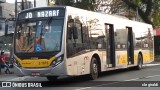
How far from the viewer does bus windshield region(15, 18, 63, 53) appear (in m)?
14.9

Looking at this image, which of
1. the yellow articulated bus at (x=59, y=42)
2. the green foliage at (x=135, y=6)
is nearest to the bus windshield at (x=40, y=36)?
the yellow articulated bus at (x=59, y=42)

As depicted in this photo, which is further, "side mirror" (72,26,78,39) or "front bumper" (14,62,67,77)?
"side mirror" (72,26,78,39)

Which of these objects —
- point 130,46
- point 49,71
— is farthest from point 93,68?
point 130,46

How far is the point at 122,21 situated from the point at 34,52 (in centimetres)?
819

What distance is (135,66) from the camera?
80.1 ft

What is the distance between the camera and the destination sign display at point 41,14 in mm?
15250

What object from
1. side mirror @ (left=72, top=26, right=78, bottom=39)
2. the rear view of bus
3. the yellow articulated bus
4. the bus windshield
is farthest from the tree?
the bus windshield

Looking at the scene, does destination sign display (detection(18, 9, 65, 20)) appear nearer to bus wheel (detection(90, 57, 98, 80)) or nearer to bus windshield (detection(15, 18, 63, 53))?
bus windshield (detection(15, 18, 63, 53))

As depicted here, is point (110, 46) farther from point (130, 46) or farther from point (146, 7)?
point (146, 7)

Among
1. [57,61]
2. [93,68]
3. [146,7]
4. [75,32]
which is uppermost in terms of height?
[146,7]

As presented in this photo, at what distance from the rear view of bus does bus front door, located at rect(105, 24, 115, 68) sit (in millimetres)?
4651

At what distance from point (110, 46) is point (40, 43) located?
559 cm

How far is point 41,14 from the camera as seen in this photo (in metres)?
15.5

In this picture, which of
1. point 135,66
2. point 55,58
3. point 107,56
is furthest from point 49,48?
point 135,66
